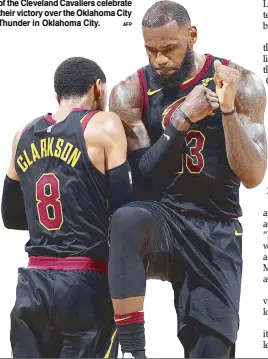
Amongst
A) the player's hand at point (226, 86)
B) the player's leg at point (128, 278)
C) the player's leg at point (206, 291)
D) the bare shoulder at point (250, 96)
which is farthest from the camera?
the bare shoulder at point (250, 96)

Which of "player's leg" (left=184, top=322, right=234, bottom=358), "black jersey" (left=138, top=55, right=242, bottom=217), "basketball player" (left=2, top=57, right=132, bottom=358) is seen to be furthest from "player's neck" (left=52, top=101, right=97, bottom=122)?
"player's leg" (left=184, top=322, right=234, bottom=358)

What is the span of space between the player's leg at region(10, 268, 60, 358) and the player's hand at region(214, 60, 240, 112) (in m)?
0.92

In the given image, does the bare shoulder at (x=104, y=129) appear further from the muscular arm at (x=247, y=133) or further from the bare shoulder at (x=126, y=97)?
the muscular arm at (x=247, y=133)

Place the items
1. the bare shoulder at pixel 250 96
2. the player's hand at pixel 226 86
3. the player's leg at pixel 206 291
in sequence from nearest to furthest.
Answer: the player's hand at pixel 226 86 → the player's leg at pixel 206 291 → the bare shoulder at pixel 250 96

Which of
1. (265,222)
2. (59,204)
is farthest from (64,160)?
(265,222)

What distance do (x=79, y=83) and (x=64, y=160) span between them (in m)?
0.32

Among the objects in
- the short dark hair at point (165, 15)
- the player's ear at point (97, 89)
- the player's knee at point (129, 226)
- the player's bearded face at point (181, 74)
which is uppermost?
the short dark hair at point (165, 15)

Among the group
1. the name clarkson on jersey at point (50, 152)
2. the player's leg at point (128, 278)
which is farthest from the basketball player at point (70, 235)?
the player's leg at point (128, 278)

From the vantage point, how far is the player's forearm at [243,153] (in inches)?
147

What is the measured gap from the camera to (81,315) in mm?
3738

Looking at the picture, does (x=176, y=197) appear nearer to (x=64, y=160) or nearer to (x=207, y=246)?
(x=207, y=246)

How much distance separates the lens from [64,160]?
379 centimetres

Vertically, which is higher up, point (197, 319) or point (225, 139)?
point (225, 139)

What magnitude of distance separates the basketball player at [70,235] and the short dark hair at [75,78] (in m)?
0.09
